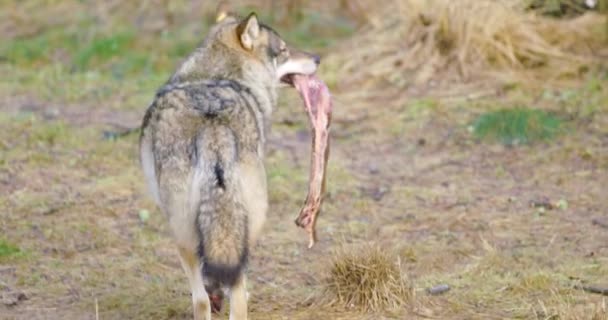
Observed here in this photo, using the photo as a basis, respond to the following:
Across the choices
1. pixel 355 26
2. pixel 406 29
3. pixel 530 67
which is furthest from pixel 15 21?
pixel 530 67

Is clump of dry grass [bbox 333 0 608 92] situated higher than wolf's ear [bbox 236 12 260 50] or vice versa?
wolf's ear [bbox 236 12 260 50]

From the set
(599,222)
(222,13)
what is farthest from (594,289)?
(222,13)

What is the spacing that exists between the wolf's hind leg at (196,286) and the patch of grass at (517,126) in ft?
13.7

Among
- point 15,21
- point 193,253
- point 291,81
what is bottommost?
point 15,21

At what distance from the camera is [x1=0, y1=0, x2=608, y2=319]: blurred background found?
606 centimetres

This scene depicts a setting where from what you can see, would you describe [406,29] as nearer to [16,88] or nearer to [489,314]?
[16,88]

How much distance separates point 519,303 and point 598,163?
288cm

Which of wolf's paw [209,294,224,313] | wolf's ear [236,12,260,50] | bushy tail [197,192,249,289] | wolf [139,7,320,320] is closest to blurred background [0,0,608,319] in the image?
wolf's paw [209,294,224,313]

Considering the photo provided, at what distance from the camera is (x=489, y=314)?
19.1 feet

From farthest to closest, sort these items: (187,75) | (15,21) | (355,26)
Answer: (15,21) < (355,26) < (187,75)

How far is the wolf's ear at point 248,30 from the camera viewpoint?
5.96 m

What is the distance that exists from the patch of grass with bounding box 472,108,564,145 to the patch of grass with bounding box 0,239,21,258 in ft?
12.8

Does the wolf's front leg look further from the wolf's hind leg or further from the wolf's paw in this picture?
the wolf's paw

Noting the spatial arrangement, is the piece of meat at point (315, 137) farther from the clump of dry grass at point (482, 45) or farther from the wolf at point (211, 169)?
the clump of dry grass at point (482, 45)
